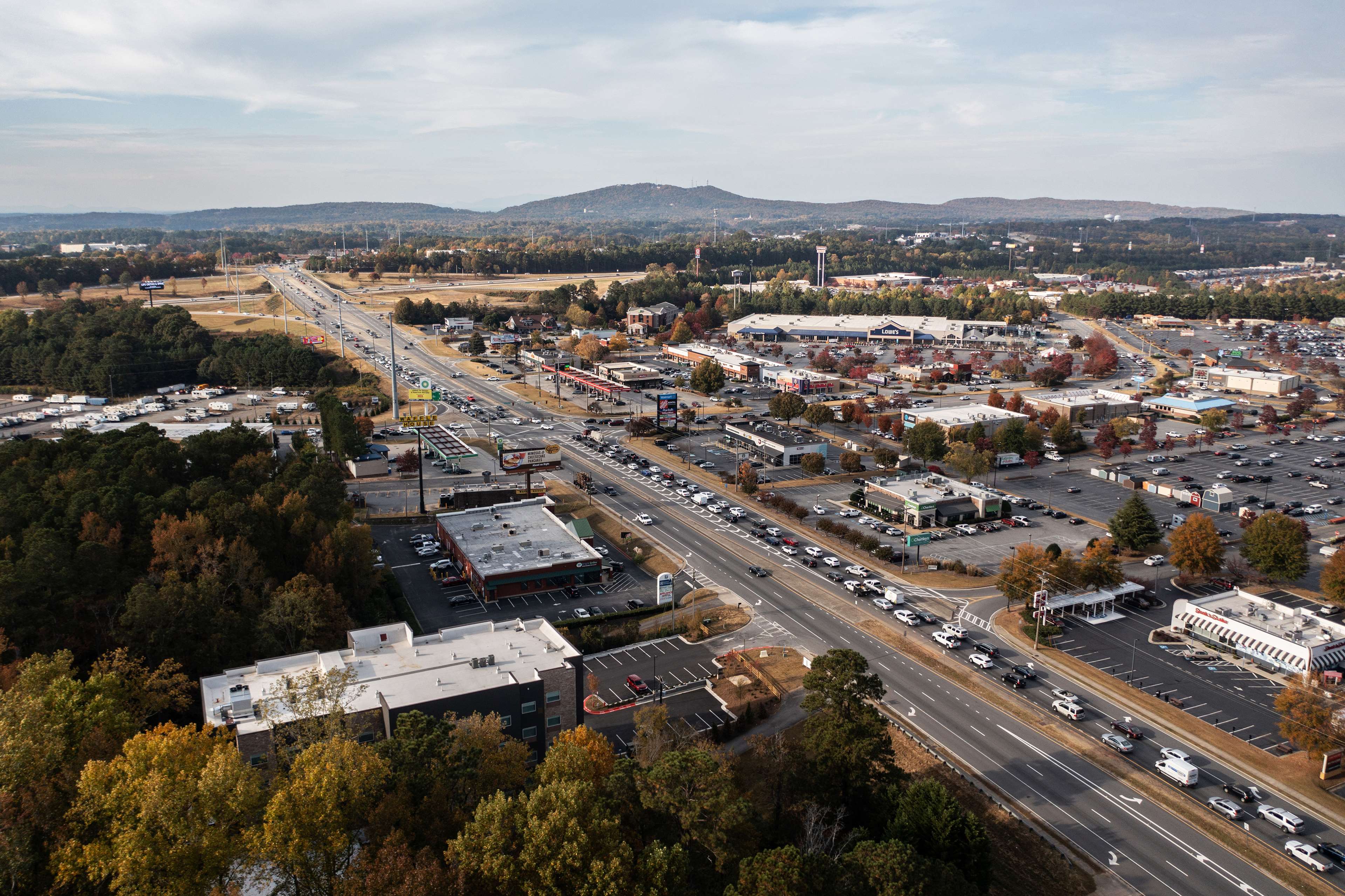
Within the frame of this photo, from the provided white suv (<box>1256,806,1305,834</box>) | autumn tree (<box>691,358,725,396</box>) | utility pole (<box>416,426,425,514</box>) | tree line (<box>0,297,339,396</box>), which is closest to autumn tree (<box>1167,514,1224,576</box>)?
white suv (<box>1256,806,1305,834</box>)

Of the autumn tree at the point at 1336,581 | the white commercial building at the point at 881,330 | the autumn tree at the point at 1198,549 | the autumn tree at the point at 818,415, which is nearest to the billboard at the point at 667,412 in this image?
the autumn tree at the point at 818,415

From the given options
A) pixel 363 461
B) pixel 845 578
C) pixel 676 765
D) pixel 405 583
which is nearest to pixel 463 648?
pixel 676 765

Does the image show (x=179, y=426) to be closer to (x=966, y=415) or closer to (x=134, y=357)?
(x=134, y=357)

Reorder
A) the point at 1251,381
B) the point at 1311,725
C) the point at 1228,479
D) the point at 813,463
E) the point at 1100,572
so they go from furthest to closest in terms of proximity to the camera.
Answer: the point at 1251,381 < the point at 1228,479 < the point at 813,463 < the point at 1100,572 < the point at 1311,725

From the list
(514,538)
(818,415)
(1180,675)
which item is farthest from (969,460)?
(514,538)

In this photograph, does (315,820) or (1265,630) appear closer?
(315,820)

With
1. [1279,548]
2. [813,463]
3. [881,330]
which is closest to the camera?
[1279,548]

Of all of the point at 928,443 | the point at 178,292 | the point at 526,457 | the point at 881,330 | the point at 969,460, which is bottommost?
the point at 526,457
